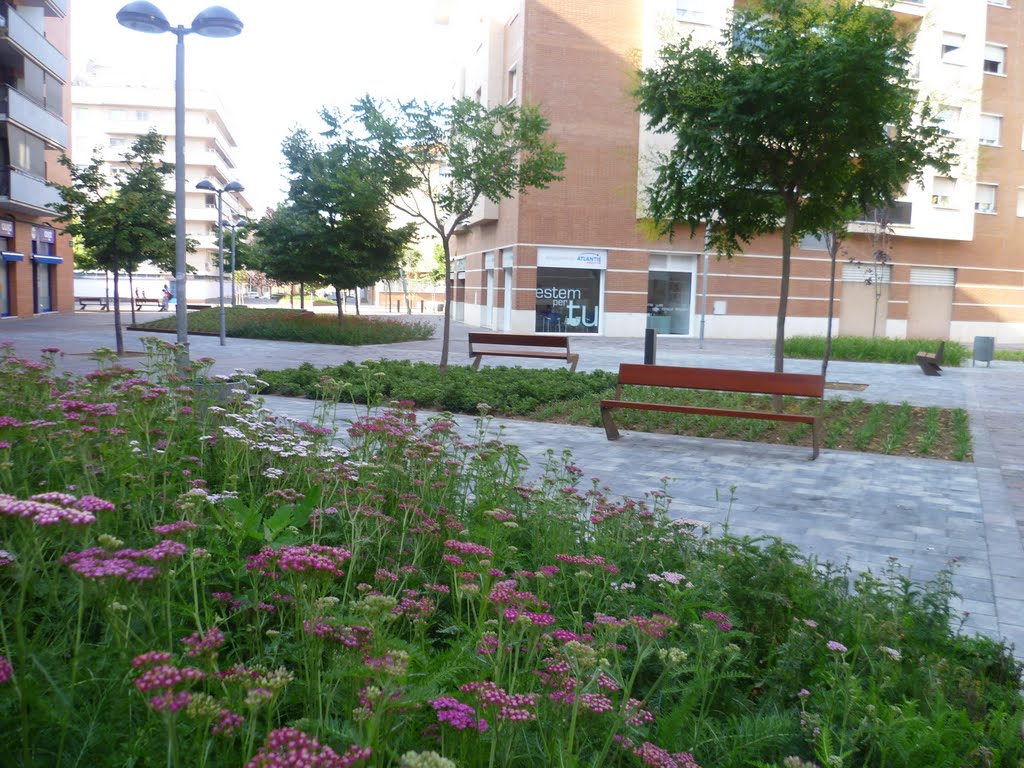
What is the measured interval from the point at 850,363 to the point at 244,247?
36.9 m

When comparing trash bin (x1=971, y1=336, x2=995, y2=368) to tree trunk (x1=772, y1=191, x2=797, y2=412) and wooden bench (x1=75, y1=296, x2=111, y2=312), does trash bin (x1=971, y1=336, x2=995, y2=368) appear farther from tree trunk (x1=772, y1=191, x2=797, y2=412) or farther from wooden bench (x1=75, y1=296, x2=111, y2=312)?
wooden bench (x1=75, y1=296, x2=111, y2=312)

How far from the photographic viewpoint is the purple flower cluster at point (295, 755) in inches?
51.8

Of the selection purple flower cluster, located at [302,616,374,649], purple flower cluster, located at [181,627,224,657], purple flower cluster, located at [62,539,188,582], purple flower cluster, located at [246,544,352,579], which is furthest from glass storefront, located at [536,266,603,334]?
purple flower cluster, located at [181,627,224,657]

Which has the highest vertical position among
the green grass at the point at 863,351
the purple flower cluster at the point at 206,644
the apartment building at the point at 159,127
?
the apartment building at the point at 159,127

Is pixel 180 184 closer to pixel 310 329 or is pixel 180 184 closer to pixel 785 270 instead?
pixel 785 270

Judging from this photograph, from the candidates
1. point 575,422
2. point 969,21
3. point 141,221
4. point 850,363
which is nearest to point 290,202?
point 141,221

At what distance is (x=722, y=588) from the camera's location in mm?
3729

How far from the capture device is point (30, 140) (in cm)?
3619

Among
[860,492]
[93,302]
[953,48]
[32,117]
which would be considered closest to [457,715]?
[860,492]

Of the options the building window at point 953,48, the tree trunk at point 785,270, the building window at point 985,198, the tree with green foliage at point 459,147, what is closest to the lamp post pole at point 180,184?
the tree with green foliage at point 459,147

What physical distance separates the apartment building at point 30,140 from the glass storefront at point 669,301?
24.4m

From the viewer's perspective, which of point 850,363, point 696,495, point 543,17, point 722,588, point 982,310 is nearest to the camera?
point 722,588

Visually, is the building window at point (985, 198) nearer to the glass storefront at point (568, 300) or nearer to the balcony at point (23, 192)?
the glass storefront at point (568, 300)

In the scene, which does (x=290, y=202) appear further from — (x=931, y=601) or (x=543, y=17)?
(x=931, y=601)
